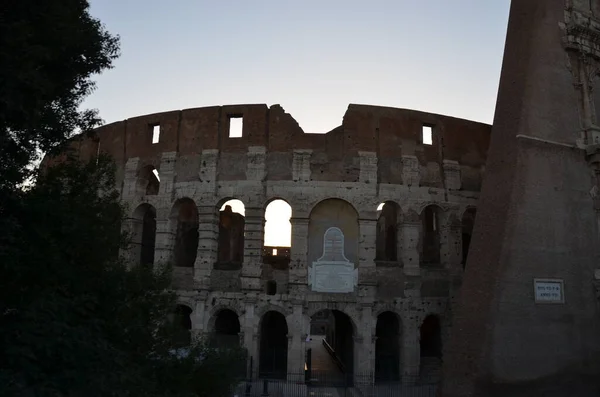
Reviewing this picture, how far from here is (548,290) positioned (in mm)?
13609

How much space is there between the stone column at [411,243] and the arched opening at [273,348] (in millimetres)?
6105

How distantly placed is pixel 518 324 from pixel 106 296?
10.7 meters

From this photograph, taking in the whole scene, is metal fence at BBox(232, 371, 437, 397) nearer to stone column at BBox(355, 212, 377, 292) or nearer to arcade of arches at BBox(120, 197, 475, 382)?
arcade of arches at BBox(120, 197, 475, 382)

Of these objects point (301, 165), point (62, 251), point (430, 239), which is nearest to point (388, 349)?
point (430, 239)

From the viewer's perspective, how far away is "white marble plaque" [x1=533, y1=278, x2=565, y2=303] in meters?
13.5

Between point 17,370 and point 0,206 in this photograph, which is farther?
point 0,206

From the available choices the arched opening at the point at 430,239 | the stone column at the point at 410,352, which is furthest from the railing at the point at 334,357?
the arched opening at the point at 430,239

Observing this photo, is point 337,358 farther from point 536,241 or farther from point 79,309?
point 79,309

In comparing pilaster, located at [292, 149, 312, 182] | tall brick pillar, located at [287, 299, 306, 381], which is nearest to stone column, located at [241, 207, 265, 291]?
tall brick pillar, located at [287, 299, 306, 381]

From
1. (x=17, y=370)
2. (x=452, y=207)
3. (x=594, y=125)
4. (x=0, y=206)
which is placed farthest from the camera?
(x=452, y=207)

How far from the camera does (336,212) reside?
19.3 metres

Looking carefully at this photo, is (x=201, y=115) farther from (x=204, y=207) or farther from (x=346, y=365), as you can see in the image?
(x=346, y=365)

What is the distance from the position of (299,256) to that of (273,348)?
4.90 meters

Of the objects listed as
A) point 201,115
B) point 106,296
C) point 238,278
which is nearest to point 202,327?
point 238,278
